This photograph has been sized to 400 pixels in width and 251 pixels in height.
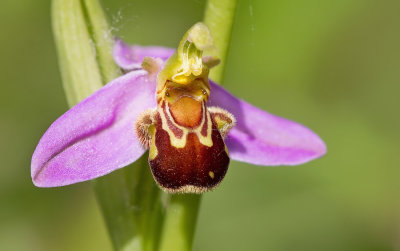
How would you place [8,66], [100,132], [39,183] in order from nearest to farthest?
[39,183], [100,132], [8,66]

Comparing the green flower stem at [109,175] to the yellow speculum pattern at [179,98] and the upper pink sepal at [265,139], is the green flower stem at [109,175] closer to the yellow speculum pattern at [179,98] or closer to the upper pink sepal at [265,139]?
the yellow speculum pattern at [179,98]

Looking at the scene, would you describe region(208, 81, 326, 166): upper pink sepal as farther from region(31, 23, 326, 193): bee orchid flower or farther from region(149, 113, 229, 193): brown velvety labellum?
region(149, 113, 229, 193): brown velvety labellum

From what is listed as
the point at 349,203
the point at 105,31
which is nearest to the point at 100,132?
the point at 105,31

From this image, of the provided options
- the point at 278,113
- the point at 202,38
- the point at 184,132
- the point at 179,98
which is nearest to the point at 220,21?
the point at 202,38

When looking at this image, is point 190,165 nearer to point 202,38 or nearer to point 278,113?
point 202,38

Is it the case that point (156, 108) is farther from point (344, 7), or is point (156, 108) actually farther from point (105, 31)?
point (344, 7)

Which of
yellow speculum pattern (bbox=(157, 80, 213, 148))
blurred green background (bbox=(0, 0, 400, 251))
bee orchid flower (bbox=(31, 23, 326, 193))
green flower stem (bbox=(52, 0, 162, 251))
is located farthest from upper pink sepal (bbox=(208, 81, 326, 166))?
blurred green background (bbox=(0, 0, 400, 251))
